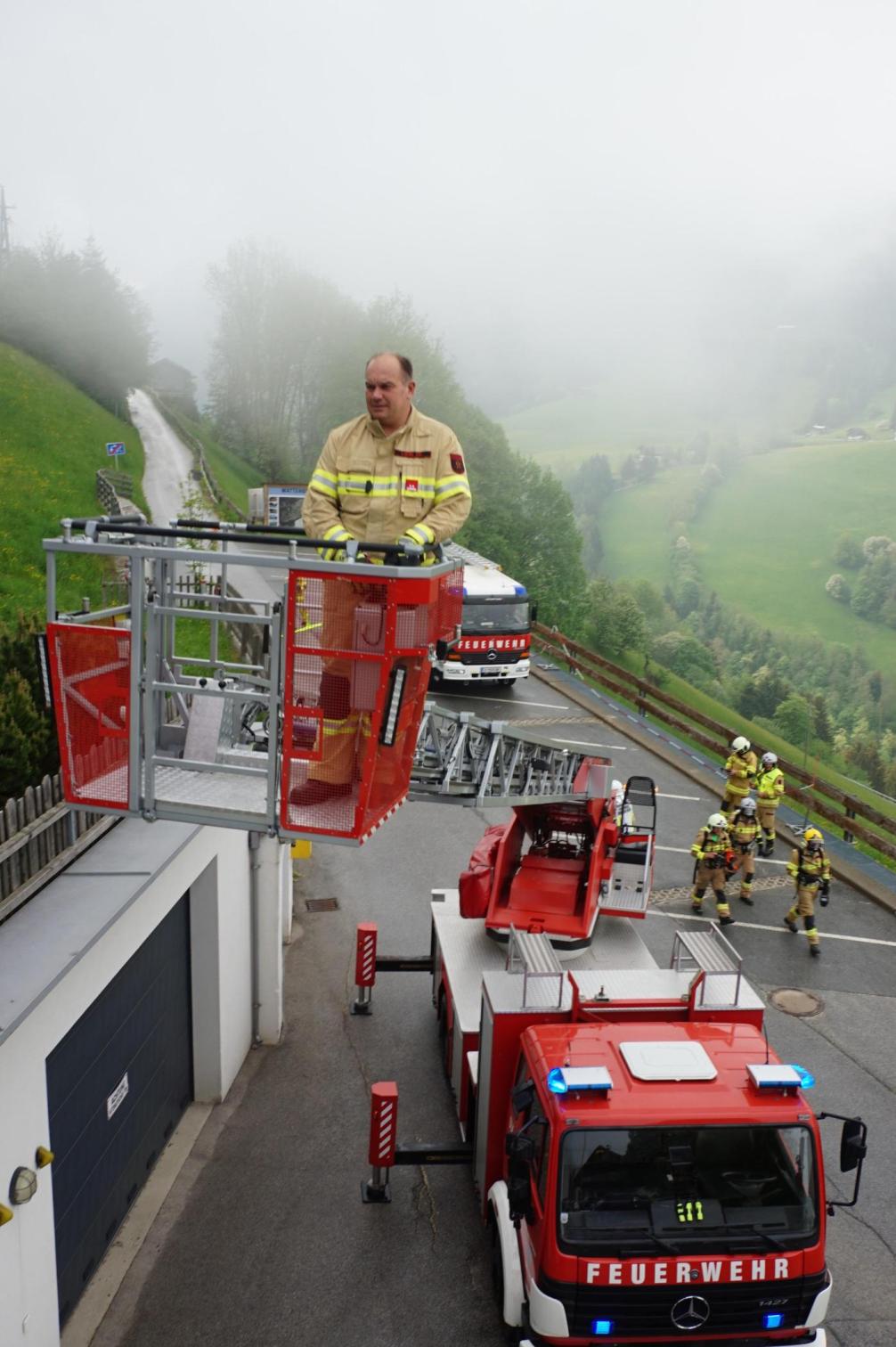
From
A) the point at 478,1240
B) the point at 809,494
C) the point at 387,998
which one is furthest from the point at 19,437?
the point at 809,494

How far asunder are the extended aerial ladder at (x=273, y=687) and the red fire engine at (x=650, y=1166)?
2002 millimetres

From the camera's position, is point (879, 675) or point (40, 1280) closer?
point (40, 1280)

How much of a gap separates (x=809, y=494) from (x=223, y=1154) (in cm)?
14979

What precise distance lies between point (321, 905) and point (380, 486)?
29.5 feet

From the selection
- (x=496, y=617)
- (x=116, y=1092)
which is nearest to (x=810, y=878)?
(x=116, y=1092)

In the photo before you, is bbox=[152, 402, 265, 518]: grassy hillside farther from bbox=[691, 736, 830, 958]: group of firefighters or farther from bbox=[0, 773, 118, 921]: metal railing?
bbox=[0, 773, 118, 921]: metal railing

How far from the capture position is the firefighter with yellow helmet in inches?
186

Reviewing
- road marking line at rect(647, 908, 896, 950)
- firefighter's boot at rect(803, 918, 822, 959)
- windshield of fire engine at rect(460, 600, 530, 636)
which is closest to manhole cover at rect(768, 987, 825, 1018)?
firefighter's boot at rect(803, 918, 822, 959)

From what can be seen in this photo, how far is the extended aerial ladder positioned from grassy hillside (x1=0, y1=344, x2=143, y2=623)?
7979 millimetres


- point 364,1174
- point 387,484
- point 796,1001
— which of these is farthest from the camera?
point 796,1001

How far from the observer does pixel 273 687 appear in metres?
4.50

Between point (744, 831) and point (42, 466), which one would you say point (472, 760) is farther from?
point (42, 466)

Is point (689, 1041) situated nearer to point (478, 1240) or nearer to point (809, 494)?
point (478, 1240)

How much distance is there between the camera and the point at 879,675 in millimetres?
102312
